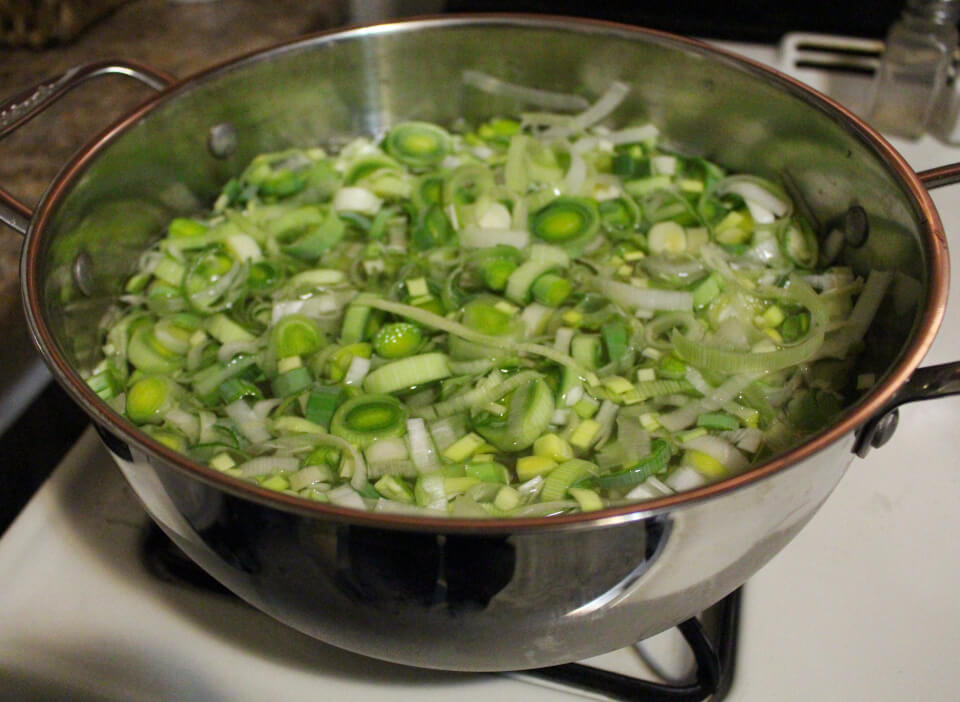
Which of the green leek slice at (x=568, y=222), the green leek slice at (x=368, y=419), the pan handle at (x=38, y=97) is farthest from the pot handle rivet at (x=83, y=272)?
the green leek slice at (x=568, y=222)

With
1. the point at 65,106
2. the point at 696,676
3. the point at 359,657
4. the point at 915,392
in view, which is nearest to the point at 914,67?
the point at 915,392

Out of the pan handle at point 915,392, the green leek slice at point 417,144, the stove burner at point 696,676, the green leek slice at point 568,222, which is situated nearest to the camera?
the pan handle at point 915,392

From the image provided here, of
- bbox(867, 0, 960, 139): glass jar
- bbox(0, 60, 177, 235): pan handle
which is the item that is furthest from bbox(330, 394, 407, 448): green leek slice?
bbox(867, 0, 960, 139): glass jar

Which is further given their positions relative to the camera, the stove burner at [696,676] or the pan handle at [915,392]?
the stove burner at [696,676]

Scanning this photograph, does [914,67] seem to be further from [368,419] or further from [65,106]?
[65,106]

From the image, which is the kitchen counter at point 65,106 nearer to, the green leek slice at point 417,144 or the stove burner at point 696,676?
the green leek slice at point 417,144

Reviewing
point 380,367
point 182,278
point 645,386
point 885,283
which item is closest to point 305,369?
point 380,367
